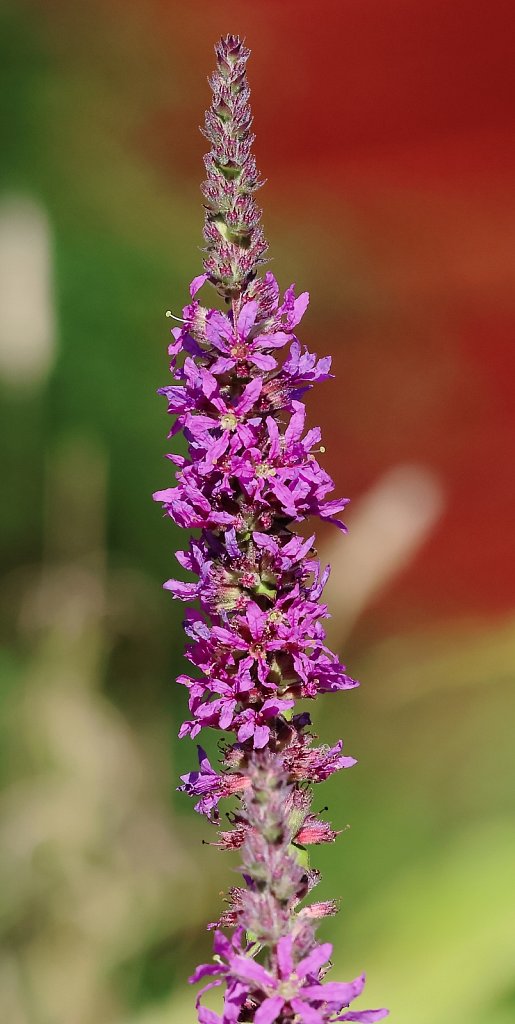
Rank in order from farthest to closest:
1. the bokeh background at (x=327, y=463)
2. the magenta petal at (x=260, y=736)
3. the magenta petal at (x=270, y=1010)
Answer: the bokeh background at (x=327, y=463) < the magenta petal at (x=260, y=736) < the magenta petal at (x=270, y=1010)

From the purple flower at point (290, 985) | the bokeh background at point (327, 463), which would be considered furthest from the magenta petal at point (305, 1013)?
the bokeh background at point (327, 463)

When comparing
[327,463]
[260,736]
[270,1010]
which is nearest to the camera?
[270,1010]

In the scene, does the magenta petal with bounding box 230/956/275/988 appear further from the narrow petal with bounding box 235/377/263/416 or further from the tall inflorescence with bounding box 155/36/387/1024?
the narrow petal with bounding box 235/377/263/416

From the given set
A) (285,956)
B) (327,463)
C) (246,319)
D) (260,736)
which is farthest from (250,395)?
(327,463)

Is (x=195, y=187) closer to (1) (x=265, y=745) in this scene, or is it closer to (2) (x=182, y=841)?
(2) (x=182, y=841)

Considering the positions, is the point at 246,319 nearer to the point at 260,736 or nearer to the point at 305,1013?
the point at 260,736

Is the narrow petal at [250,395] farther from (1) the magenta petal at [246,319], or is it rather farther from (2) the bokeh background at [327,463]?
(2) the bokeh background at [327,463]
